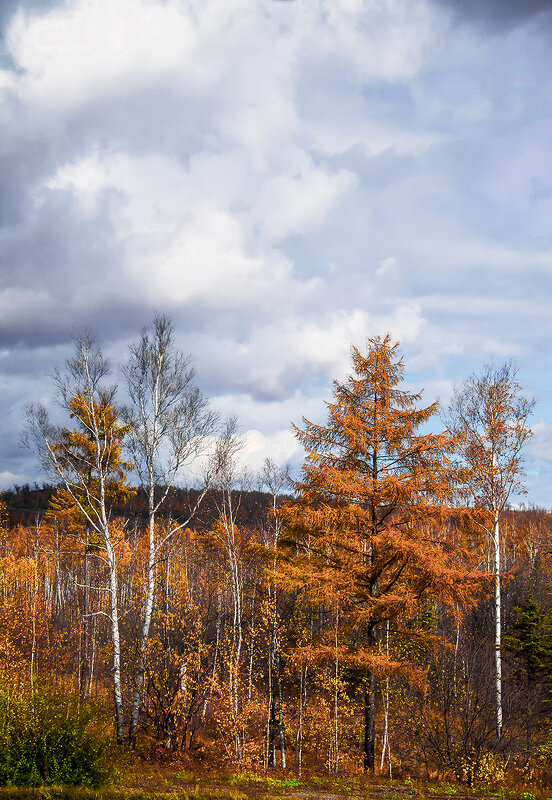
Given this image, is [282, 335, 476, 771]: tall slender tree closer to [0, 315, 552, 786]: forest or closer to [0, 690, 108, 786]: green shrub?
[0, 315, 552, 786]: forest

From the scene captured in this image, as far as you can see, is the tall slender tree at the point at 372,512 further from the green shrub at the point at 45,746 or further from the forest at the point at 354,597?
the green shrub at the point at 45,746

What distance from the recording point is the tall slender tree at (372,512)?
40.1ft

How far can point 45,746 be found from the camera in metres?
9.70

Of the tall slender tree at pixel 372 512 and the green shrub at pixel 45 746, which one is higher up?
the tall slender tree at pixel 372 512

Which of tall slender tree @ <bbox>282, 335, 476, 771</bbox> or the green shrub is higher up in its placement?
tall slender tree @ <bbox>282, 335, 476, 771</bbox>

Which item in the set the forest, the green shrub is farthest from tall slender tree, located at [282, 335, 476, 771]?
the green shrub

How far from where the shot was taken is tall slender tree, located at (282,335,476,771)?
12.2 metres

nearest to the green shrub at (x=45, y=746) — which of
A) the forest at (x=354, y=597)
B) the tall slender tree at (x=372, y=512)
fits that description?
the forest at (x=354, y=597)

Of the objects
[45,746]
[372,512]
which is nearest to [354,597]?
[372,512]

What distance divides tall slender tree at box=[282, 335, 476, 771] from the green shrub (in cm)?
548

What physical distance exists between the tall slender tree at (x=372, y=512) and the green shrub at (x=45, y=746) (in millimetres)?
5480

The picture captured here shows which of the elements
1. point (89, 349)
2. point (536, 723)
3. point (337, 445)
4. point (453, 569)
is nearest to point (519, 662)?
point (536, 723)

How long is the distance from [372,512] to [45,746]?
27.9 ft

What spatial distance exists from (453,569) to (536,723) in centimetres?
1111
